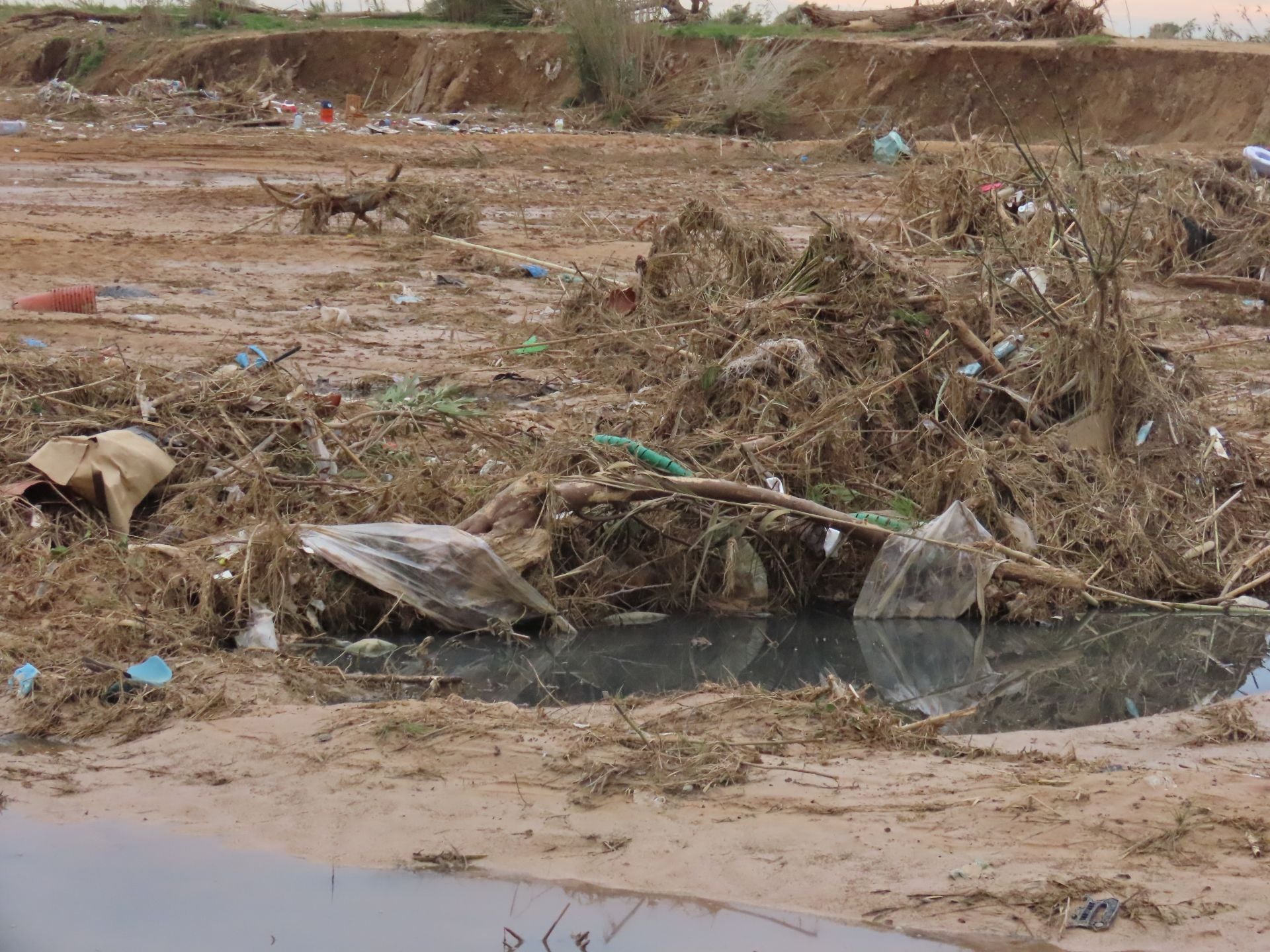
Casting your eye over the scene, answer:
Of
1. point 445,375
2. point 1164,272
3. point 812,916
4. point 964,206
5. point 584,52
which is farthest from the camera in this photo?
point 584,52

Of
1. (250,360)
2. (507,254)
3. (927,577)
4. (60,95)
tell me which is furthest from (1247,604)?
(60,95)

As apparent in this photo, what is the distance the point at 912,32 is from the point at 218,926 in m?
19.1

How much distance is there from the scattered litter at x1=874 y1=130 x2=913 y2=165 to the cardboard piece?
11604mm

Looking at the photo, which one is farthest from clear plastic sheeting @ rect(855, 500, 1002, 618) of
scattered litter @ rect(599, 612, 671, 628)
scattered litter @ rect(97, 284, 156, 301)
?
scattered litter @ rect(97, 284, 156, 301)

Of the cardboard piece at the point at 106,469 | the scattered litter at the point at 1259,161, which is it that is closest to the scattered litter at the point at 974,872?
the cardboard piece at the point at 106,469

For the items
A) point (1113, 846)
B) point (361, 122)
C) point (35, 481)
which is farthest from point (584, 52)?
point (1113, 846)

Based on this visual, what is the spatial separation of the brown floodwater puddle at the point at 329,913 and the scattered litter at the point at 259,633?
1.11 m

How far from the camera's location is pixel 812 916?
2576 mm

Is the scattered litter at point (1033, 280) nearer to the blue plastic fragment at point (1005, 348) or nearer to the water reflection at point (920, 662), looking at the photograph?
the blue plastic fragment at point (1005, 348)

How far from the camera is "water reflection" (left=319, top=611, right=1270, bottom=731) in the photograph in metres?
3.97

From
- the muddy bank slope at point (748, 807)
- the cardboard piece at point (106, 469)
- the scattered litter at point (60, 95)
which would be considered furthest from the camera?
the scattered litter at point (60, 95)

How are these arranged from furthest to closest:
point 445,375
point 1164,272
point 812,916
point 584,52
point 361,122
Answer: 1. point 584,52
2. point 361,122
3. point 1164,272
4. point 445,375
5. point 812,916

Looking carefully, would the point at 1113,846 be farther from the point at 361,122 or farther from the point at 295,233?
the point at 361,122

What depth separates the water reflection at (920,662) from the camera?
13.0ft
